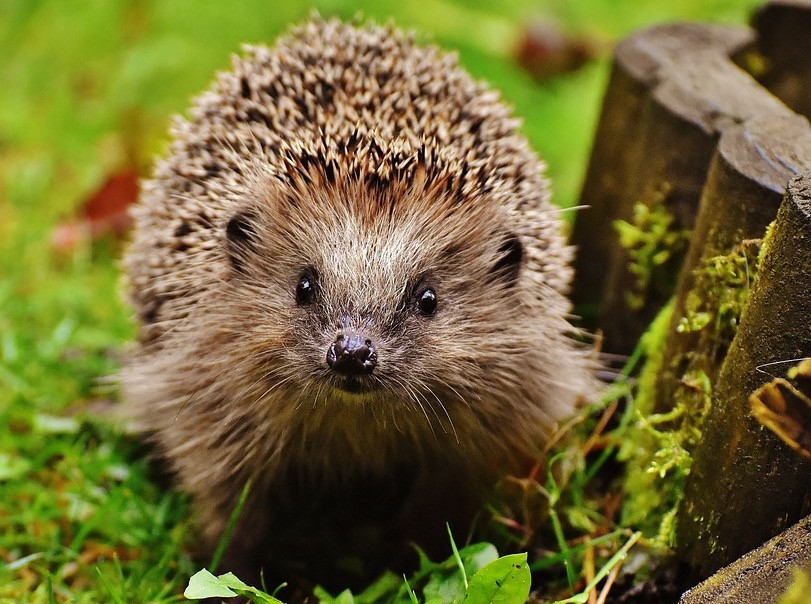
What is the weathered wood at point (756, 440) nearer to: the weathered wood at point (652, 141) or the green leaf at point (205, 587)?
the weathered wood at point (652, 141)

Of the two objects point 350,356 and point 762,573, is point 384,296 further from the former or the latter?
point 762,573

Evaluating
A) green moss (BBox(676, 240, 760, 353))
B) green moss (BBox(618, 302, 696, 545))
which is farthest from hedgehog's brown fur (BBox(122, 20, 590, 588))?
green moss (BBox(676, 240, 760, 353))

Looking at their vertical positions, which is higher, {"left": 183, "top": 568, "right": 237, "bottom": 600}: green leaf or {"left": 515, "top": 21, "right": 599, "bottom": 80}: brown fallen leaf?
{"left": 515, "top": 21, "right": 599, "bottom": 80}: brown fallen leaf

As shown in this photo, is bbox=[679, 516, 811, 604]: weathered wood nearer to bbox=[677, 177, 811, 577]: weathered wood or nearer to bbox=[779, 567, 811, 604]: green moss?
bbox=[677, 177, 811, 577]: weathered wood

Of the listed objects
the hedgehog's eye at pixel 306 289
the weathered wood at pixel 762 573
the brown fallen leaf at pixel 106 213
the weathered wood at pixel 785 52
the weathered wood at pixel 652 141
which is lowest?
the weathered wood at pixel 762 573

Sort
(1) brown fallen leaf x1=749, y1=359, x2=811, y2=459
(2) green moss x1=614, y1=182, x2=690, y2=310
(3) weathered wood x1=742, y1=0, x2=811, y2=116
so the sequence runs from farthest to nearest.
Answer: (3) weathered wood x1=742, y1=0, x2=811, y2=116, (2) green moss x1=614, y1=182, x2=690, y2=310, (1) brown fallen leaf x1=749, y1=359, x2=811, y2=459

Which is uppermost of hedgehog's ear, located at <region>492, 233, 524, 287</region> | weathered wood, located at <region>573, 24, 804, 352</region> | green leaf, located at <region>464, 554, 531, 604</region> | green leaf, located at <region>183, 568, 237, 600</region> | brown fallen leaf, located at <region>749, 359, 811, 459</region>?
weathered wood, located at <region>573, 24, 804, 352</region>

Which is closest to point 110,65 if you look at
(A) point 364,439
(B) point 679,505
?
(A) point 364,439

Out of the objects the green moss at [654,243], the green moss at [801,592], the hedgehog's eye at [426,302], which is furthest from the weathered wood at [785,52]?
the green moss at [801,592]
